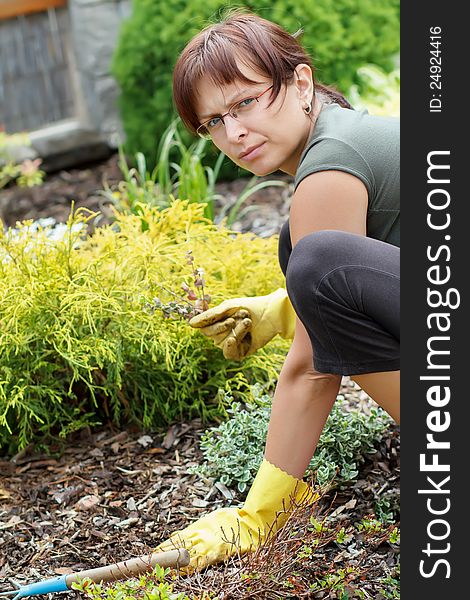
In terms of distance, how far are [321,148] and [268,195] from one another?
128 inches

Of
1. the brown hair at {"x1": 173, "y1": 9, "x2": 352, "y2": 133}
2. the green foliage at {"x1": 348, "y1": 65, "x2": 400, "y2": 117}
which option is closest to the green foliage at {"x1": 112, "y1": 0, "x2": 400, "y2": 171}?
the green foliage at {"x1": 348, "y1": 65, "x2": 400, "y2": 117}

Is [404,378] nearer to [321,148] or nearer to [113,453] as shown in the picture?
[321,148]

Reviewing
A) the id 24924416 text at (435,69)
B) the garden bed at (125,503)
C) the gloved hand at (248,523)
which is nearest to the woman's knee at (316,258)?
the id 24924416 text at (435,69)

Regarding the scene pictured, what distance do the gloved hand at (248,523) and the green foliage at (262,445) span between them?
8.4 inches

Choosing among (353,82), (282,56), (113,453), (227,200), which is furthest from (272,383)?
(353,82)

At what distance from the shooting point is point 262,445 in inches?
98.8

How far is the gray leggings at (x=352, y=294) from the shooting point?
1.77 m

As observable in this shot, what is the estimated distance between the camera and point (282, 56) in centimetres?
205

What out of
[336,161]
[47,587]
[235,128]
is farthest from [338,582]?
[235,128]

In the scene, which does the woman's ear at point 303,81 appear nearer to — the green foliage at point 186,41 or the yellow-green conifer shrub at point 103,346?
the yellow-green conifer shrub at point 103,346


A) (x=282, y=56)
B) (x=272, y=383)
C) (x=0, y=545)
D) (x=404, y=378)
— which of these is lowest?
(x=0, y=545)

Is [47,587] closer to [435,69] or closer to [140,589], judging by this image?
[140,589]

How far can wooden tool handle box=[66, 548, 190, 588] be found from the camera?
200 cm

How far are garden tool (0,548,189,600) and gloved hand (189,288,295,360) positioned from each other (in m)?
0.63
